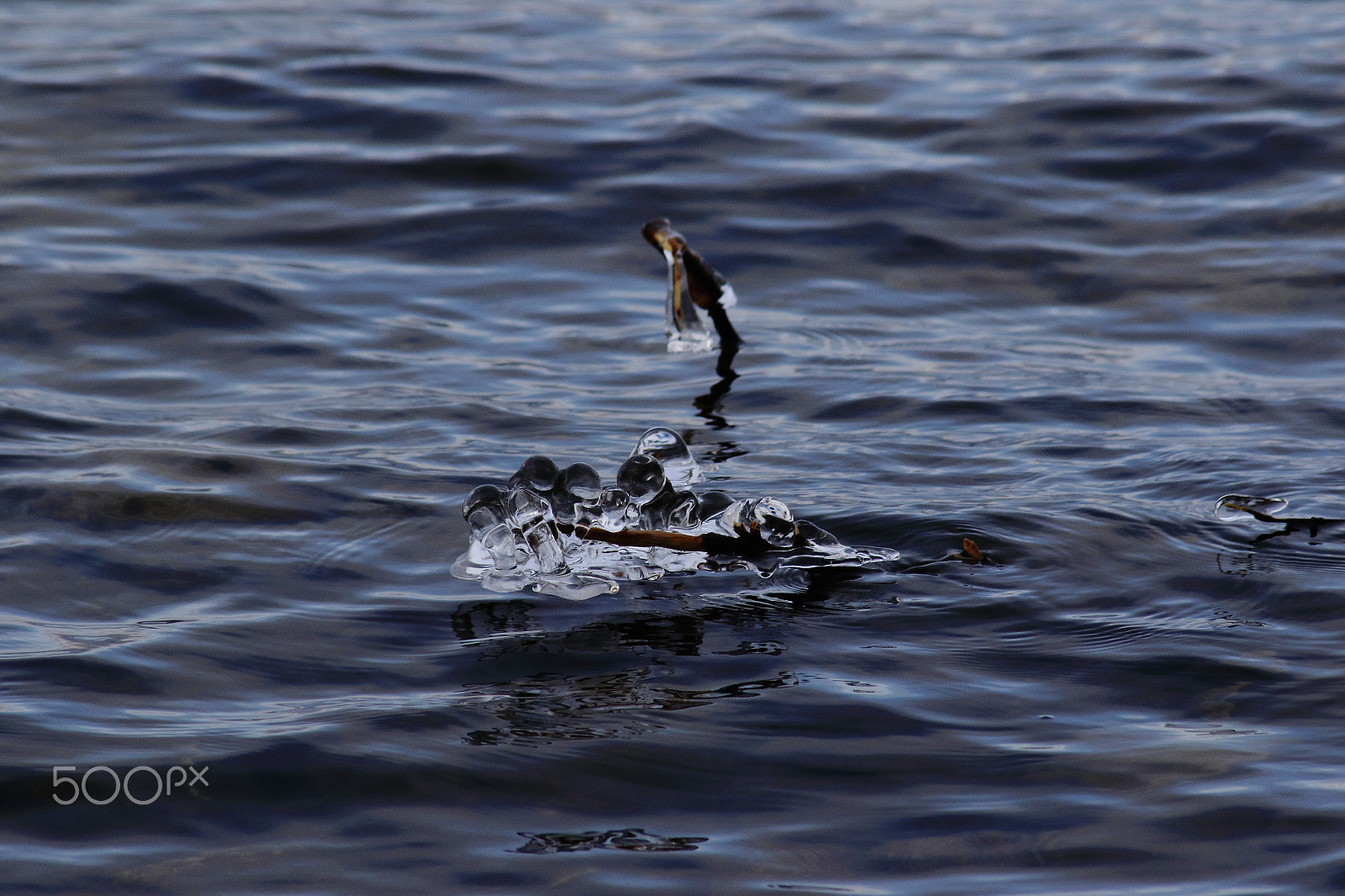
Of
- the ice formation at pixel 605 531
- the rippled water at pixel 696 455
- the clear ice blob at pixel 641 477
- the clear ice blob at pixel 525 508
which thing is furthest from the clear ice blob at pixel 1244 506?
→ the clear ice blob at pixel 525 508

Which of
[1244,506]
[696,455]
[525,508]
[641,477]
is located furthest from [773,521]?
[1244,506]

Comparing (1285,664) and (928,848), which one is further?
(1285,664)

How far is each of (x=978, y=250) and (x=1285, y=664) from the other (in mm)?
3635

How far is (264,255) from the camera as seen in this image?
19.8ft

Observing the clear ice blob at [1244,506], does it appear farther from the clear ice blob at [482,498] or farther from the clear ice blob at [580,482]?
the clear ice blob at [482,498]

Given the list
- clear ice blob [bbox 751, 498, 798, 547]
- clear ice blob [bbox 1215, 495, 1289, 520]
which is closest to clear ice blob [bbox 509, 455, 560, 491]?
clear ice blob [bbox 751, 498, 798, 547]

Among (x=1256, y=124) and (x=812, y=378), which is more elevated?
(x=1256, y=124)

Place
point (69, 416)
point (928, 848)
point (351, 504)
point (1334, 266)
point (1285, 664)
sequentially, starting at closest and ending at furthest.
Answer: point (928, 848) → point (1285, 664) → point (351, 504) → point (69, 416) → point (1334, 266)

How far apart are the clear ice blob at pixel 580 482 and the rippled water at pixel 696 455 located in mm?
243

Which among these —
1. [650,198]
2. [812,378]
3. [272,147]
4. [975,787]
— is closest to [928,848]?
[975,787]

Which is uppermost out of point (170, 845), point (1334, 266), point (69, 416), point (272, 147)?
point (272, 147)

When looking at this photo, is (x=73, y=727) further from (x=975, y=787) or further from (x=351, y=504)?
(x=975, y=787)

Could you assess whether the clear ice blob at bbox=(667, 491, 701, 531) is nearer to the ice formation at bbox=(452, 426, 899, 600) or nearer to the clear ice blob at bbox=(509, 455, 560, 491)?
the ice formation at bbox=(452, 426, 899, 600)

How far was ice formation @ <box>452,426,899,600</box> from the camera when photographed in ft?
9.58
